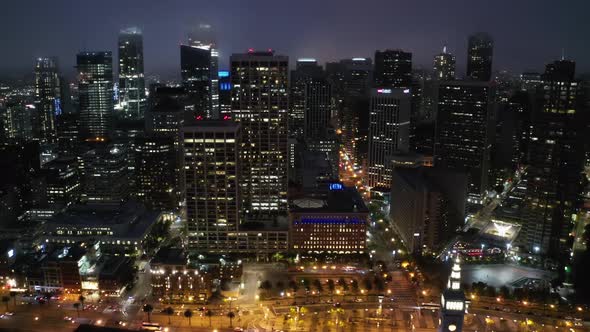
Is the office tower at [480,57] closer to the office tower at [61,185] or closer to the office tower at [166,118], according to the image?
the office tower at [166,118]

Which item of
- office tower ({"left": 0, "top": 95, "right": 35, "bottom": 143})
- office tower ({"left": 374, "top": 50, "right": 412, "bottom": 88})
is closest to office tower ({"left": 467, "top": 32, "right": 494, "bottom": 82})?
office tower ({"left": 374, "top": 50, "right": 412, "bottom": 88})

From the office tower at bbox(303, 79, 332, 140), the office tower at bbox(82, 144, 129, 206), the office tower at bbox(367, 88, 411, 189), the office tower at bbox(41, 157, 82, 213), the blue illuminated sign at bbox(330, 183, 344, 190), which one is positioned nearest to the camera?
the blue illuminated sign at bbox(330, 183, 344, 190)

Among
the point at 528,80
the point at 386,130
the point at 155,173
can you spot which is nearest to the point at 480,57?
the point at 528,80

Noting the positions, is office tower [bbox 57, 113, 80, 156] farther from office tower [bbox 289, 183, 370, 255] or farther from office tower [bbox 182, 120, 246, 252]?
office tower [bbox 289, 183, 370, 255]

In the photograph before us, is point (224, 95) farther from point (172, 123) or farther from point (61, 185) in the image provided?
point (61, 185)

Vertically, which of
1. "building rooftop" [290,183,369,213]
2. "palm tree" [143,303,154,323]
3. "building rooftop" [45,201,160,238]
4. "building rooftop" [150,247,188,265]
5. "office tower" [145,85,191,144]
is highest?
"office tower" [145,85,191,144]
